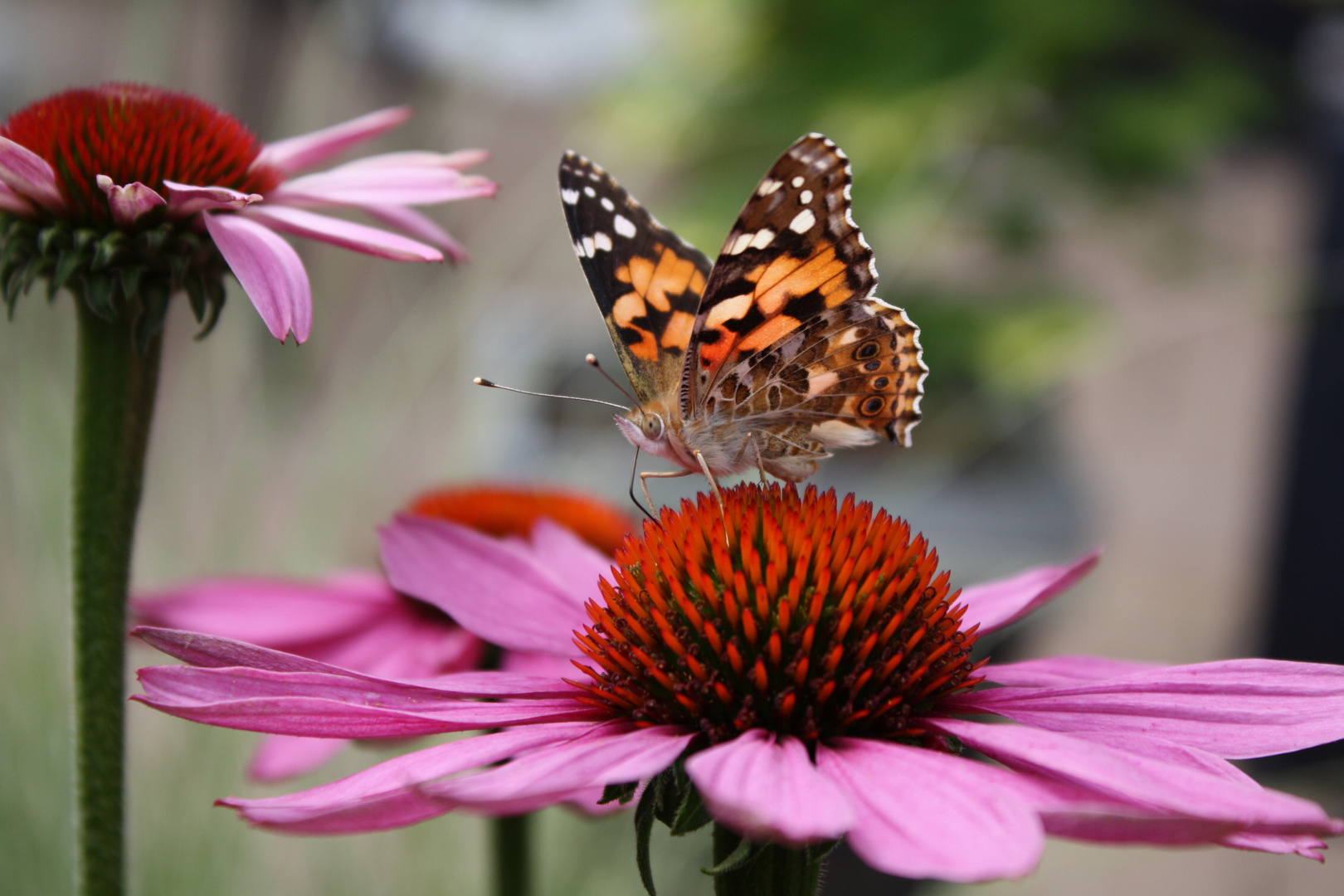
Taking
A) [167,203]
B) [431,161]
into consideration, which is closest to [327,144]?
[431,161]

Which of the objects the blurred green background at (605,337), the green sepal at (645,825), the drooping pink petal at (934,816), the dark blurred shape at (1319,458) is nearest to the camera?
the drooping pink petal at (934,816)

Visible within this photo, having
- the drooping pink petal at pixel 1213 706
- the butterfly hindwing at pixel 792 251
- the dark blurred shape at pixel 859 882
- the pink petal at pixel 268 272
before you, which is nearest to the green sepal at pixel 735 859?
the drooping pink petal at pixel 1213 706

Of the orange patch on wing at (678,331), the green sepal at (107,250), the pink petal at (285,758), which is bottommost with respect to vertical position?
the pink petal at (285,758)

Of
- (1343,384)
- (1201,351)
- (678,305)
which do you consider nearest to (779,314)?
(678,305)

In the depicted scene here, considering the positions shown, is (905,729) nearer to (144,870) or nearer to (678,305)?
(678,305)

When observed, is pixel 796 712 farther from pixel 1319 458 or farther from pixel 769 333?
pixel 1319 458

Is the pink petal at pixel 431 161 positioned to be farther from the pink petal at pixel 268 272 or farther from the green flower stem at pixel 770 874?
the green flower stem at pixel 770 874
